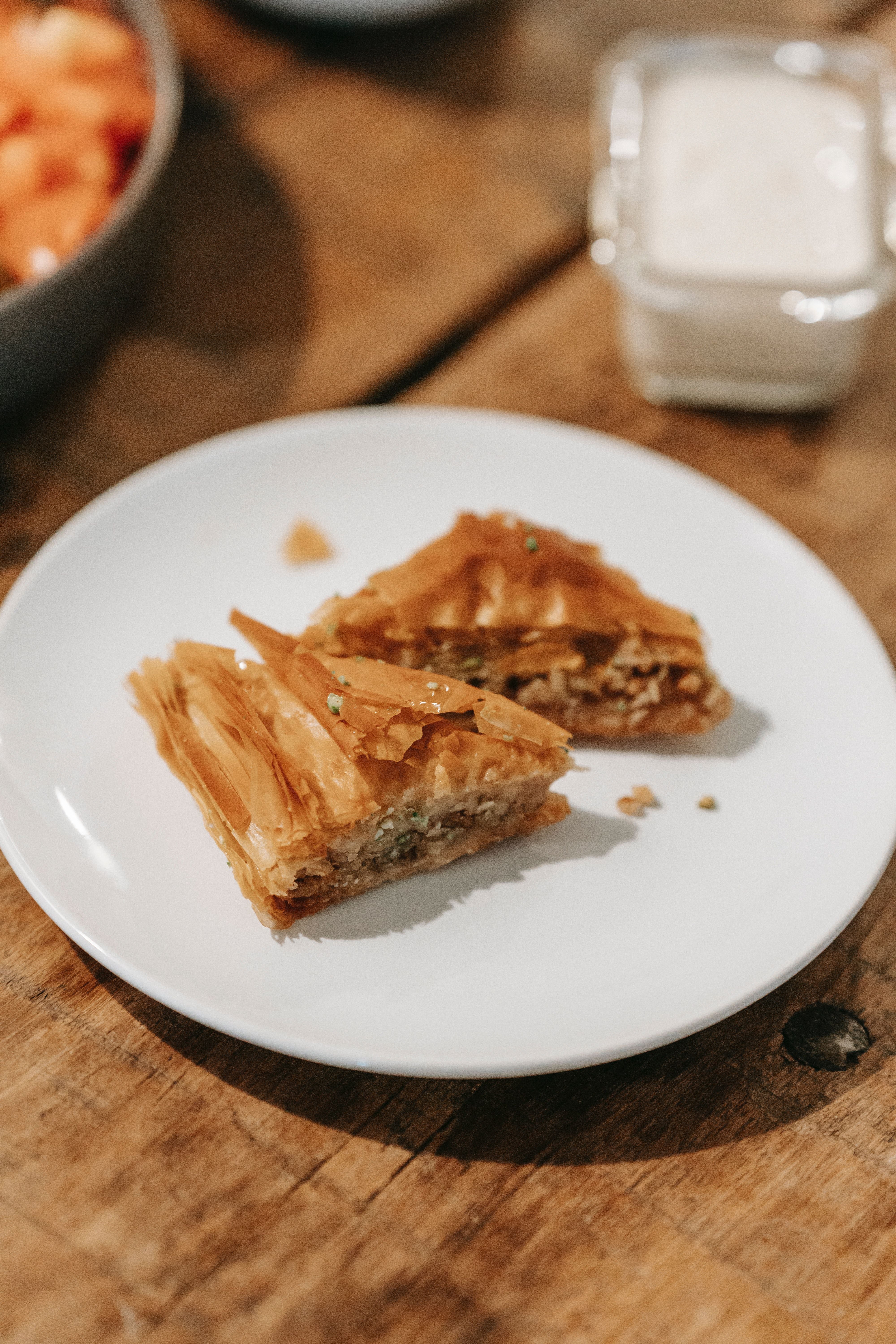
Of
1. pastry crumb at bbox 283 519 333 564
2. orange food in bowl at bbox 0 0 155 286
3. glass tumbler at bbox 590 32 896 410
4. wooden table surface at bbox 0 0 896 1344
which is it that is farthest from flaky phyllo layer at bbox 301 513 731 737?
orange food in bowl at bbox 0 0 155 286

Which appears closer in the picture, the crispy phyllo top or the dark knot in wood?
the dark knot in wood

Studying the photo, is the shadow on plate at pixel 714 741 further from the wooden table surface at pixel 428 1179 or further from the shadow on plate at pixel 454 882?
the wooden table surface at pixel 428 1179

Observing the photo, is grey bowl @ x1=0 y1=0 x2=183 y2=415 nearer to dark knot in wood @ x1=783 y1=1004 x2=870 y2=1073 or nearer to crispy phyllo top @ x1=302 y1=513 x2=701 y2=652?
crispy phyllo top @ x1=302 y1=513 x2=701 y2=652

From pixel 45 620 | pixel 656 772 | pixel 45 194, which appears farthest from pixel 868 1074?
pixel 45 194

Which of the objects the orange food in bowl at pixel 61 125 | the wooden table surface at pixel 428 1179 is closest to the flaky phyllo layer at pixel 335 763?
the wooden table surface at pixel 428 1179

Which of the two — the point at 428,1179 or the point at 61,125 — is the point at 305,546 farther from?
the point at 61,125

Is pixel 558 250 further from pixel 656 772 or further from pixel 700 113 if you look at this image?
pixel 656 772
